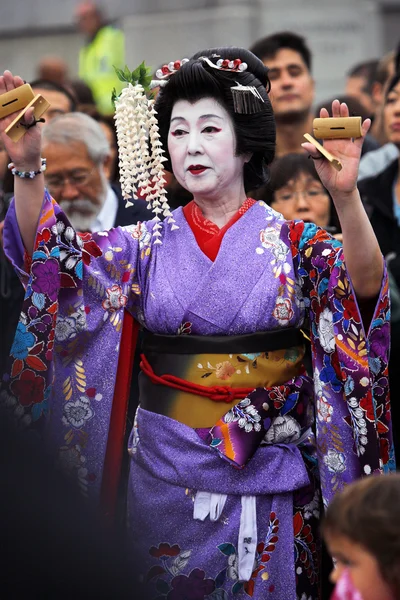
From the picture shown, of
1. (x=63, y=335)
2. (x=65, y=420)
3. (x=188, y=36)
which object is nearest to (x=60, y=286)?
(x=63, y=335)

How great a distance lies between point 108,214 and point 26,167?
1.76 meters

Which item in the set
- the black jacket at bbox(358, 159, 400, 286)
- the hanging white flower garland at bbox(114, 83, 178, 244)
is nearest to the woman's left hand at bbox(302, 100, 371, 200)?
the hanging white flower garland at bbox(114, 83, 178, 244)

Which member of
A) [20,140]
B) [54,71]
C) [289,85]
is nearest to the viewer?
[20,140]

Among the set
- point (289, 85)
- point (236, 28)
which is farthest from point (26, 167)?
point (236, 28)

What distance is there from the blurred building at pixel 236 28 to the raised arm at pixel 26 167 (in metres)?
7.16

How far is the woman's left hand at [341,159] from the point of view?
121 inches

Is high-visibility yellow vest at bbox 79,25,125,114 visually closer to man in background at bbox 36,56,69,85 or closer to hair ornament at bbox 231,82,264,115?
man in background at bbox 36,56,69,85

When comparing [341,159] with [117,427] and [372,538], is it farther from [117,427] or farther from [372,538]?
[372,538]

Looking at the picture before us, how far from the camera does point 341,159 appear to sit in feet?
10.2

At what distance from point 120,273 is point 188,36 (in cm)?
761

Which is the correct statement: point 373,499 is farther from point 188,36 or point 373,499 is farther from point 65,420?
point 188,36

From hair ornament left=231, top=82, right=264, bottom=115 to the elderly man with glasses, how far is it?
1.49 m

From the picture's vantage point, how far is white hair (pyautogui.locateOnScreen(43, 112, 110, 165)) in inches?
194

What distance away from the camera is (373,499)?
2178mm
